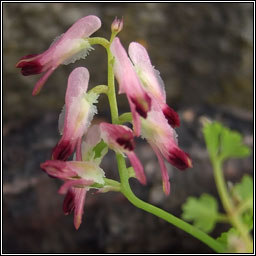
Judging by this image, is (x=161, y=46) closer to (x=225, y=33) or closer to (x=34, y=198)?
(x=225, y=33)

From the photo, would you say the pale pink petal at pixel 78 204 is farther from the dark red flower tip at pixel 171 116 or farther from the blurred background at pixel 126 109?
the blurred background at pixel 126 109

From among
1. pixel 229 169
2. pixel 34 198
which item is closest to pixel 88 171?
pixel 34 198

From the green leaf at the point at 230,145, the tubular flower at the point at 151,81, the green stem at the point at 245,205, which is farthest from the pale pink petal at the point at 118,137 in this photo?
the green leaf at the point at 230,145

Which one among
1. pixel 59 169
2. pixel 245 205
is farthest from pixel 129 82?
pixel 245 205

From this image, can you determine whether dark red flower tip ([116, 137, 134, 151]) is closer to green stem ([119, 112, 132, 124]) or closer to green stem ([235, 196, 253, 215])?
green stem ([119, 112, 132, 124])

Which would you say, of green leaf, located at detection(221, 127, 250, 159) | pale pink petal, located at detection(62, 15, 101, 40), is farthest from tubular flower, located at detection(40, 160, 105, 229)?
green leaf, located at detection(221, 127, 250, 159)

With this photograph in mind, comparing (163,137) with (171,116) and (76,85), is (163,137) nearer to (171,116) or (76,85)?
(171,116)
